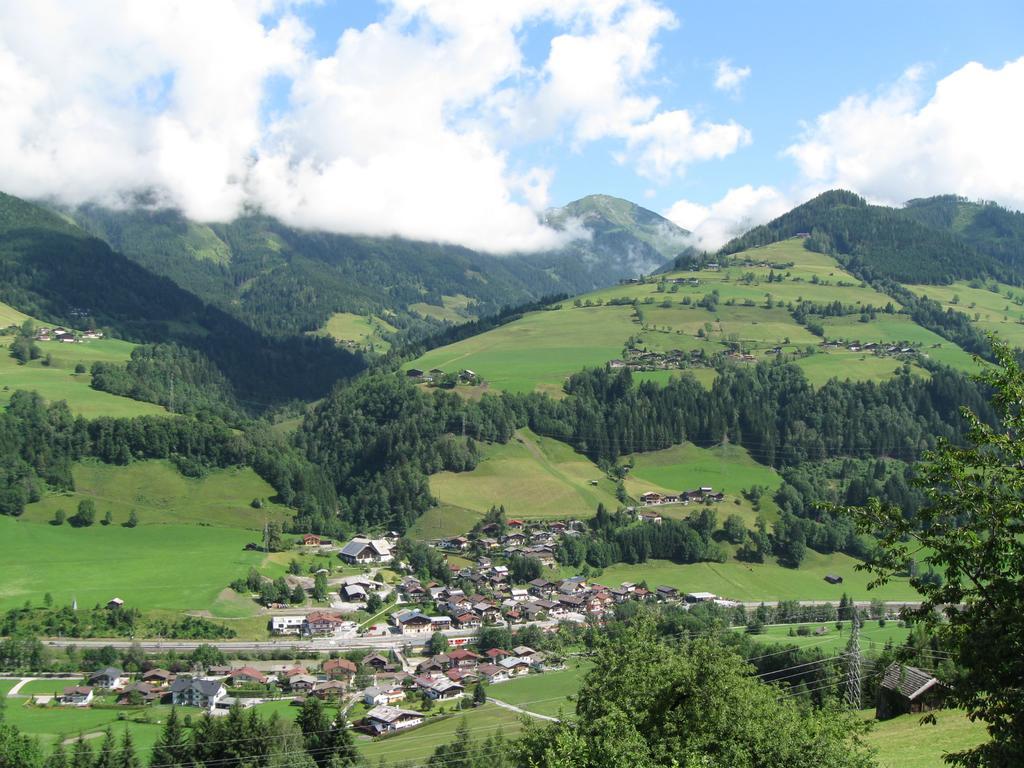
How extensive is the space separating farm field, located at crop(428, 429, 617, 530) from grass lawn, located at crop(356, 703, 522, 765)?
6324cm

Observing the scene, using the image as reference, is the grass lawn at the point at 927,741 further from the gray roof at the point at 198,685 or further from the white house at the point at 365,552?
the white house at the point at 365,552

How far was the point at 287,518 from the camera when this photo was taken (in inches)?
5271

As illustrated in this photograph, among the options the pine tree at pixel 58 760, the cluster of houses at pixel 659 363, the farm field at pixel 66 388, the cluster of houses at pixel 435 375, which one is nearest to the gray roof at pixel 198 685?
the pine tree at pixel 58 760

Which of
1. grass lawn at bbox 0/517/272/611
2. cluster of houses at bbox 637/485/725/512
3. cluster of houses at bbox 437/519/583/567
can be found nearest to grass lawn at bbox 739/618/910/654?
cluster of houses at bbox 437/519/583/567

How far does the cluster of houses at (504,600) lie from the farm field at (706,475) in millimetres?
26671

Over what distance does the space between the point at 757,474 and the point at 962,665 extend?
14322 cm

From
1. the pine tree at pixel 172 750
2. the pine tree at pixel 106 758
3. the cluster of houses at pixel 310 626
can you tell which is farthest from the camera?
the cluster of houses at pixel 310 626

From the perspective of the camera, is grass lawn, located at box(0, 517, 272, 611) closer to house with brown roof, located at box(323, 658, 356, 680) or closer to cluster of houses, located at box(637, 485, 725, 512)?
house with brown roof, located at box(323, 658, 356, 680)

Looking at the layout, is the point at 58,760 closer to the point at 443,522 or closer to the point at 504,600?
the point at 504,600

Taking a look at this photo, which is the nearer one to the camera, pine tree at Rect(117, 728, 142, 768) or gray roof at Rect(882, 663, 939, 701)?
gray roof at Rect(882, 663, 939, 701)

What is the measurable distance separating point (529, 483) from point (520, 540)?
1787 centimetres

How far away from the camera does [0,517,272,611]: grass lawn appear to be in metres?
96.6

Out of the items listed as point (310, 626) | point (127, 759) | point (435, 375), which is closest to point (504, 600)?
point (310, 626)

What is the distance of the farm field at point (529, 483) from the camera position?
137m
